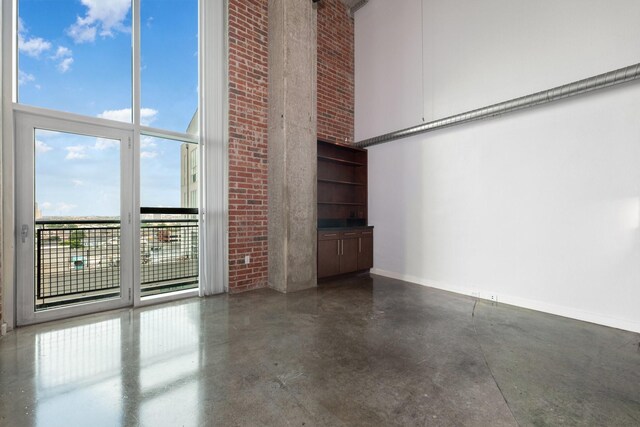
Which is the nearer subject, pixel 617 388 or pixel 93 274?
pixel 617 388

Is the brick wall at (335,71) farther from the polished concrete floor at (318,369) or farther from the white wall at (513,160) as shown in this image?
the polished concrete floor at (318,369)

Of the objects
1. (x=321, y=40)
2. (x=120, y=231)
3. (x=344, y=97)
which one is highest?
(x=321, y=40)

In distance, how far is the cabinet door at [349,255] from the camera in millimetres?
5145

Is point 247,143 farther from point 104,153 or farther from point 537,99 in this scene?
point 537,99

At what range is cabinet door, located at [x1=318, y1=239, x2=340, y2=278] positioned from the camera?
4.83 metres

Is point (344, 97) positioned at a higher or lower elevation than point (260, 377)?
higher

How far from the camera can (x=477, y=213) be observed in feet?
13.8

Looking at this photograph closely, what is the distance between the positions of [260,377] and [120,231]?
2.80 metres

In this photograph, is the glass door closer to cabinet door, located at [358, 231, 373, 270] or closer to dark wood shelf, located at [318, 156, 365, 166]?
dark wood shelf, located at [318, 156, 365, 166]

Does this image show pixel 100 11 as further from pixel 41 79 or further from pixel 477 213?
pixel 477 213

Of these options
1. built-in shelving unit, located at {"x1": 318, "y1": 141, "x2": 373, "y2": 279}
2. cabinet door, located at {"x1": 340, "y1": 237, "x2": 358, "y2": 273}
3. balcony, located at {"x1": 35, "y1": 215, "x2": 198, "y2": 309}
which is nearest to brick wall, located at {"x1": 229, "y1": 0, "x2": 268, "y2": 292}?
balcony, located at {"x1": 35, "y1": 215, "x2": 198, "y2": 309}

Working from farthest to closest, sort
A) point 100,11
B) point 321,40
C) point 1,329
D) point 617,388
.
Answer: point 321,40
point 100,11
point 1,329
point 617,388

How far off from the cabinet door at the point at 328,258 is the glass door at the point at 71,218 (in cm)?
277

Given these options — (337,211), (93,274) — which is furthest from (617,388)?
(93,274)
